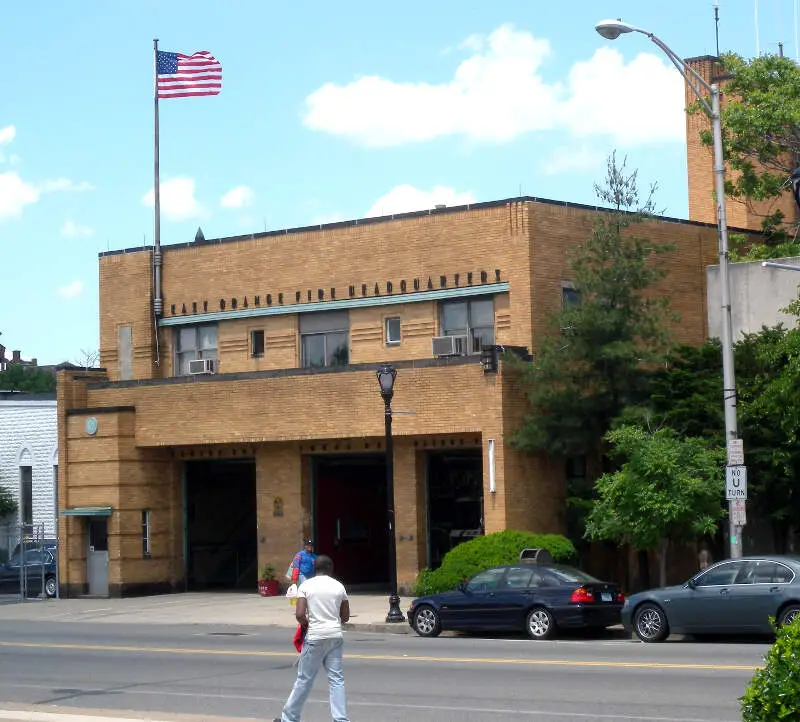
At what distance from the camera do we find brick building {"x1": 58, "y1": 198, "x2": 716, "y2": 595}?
33.2m

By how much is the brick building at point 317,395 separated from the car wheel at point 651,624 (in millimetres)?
9135

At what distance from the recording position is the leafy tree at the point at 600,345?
30.6m

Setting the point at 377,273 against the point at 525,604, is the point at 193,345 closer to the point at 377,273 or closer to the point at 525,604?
the point at 377,273

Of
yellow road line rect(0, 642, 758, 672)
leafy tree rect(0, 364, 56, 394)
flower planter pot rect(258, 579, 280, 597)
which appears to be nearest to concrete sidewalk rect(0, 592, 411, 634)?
flower planter pot rect(258, 579, 280, 597)

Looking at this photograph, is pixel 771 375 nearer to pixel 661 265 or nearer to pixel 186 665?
pixel 661 265

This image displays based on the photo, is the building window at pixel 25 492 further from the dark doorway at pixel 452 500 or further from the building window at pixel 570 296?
the building window at pixel 570 296

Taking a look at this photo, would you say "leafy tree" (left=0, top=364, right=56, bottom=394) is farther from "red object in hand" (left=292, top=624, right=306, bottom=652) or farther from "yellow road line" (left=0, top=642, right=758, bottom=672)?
"red object in hand" (left=292, top=624, right=306, bottom=652)

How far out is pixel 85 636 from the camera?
1075 inches

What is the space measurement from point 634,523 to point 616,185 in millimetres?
8214

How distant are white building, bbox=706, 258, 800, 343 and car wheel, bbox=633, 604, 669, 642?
1059 centimetres

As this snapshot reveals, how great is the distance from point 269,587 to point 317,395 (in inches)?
218

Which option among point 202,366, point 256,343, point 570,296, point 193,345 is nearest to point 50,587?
point 202,366

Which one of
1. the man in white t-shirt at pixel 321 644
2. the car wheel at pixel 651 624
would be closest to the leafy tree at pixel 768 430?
the car wheel at pixel 651 624

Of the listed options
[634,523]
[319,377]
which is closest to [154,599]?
[319,377]
